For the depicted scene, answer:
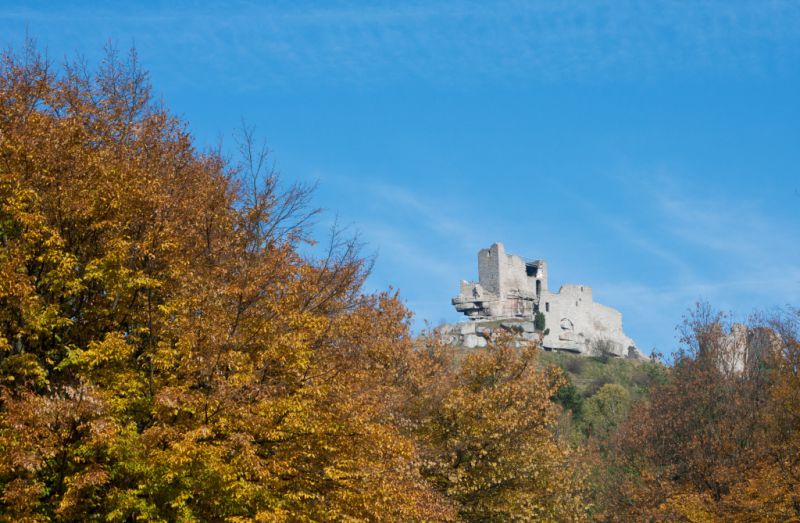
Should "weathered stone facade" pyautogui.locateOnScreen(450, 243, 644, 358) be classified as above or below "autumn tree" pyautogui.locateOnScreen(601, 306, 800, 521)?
above

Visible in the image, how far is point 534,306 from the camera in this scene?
131 meters

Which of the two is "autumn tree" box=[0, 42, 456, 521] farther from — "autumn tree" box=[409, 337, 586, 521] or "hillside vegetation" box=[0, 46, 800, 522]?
"autumn tree" box=[409, 337, 586, 521]

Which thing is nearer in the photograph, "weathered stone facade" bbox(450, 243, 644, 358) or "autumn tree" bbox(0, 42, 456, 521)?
"autumn tree" bbox(0, 42, 456, 521)

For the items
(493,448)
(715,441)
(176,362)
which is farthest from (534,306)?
(176,362)

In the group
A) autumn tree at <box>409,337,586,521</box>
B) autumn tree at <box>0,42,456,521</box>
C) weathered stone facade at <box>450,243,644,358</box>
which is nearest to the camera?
autumn tree at <box>0,42,456,521</box>

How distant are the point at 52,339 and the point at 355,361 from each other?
8263 mm

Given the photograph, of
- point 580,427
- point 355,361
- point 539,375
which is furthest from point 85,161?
point 580,427

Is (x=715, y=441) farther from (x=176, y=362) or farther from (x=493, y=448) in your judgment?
(x=176, y=362)

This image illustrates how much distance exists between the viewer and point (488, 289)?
129000 millimetres

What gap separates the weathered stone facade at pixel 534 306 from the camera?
127 m

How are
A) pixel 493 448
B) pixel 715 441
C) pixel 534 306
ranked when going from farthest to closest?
pixel 534 306 → pixel 715 441 → pixel 493 448

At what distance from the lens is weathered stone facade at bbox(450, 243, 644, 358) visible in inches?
4993

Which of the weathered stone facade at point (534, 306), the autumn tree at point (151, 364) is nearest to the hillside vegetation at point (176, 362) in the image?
the autumn tree at point (151, 364)

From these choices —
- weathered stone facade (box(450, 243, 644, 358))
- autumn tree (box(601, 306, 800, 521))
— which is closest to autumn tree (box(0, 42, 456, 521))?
autumn tree (box(601, 306, 800, 521))
